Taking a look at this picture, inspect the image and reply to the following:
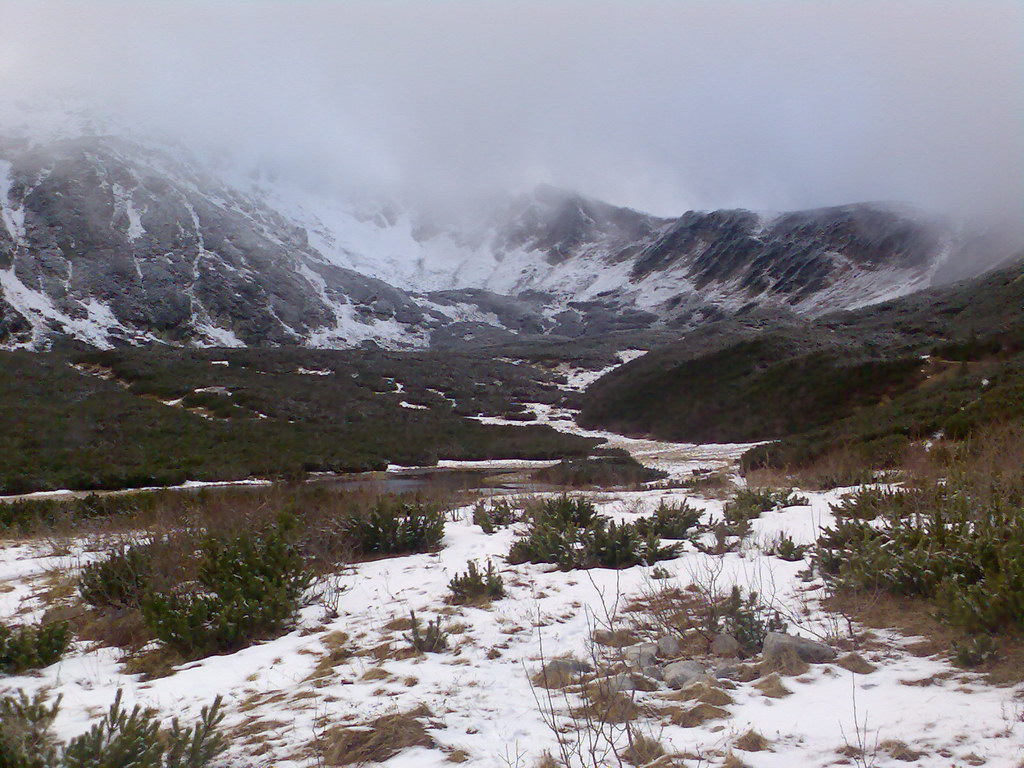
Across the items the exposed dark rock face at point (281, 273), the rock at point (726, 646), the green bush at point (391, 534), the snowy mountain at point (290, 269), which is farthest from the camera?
the snowy mountain at point (290, 269)

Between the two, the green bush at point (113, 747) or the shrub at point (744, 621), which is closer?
the green bush at point (113, 747)

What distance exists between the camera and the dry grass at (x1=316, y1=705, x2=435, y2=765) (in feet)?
8.69

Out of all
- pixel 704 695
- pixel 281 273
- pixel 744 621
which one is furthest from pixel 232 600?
pixel 281 273

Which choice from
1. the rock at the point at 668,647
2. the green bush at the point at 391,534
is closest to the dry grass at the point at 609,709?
the rock at the point at 668,647

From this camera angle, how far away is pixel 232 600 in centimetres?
460

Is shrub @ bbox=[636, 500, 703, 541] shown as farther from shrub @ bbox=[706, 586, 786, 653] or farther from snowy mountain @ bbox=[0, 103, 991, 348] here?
snowy mountain @ bbox=[0, 103, 991, 348]

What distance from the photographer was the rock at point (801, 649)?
3.29 m

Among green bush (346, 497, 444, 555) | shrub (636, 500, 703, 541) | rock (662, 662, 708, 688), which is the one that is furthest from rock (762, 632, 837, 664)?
green bush (346, 497, 444, 555)

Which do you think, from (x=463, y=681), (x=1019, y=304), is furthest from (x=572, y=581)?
(x=1019, y=304)

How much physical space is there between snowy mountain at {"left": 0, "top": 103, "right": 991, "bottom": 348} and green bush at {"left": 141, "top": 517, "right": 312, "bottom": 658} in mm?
64181

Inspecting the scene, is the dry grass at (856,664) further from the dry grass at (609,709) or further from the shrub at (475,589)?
the shrub at (475,589)

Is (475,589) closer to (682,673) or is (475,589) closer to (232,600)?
(232,600)

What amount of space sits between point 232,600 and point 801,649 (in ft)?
12.4

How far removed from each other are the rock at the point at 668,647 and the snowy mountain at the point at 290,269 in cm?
6757
